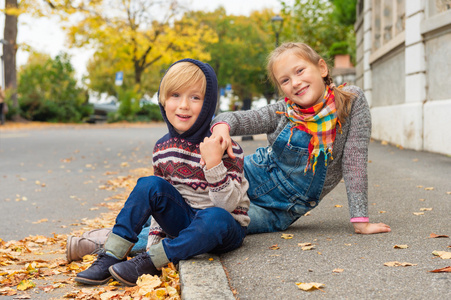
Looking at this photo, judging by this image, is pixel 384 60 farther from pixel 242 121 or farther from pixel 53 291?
pixel 53 291

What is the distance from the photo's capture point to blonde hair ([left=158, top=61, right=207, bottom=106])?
3174mm

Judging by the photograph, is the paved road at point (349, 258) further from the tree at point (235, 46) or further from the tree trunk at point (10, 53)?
the tree at point (235, 46)

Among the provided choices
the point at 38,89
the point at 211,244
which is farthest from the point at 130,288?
the point at 38,89

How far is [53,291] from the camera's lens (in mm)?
3119

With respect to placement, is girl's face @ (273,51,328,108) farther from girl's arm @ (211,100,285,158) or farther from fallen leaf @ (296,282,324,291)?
fallen leaf @ (296,282,324,291)

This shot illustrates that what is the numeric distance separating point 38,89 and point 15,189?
982 inches

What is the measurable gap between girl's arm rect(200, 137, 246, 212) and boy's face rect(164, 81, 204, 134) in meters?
0.30

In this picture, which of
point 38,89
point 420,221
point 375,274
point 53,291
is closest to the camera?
point 375,274

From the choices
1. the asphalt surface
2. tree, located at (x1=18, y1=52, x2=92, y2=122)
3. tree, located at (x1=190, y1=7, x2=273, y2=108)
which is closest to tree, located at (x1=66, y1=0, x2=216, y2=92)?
tree, located at (x1=18, y1=52, x2=92, y2=122)

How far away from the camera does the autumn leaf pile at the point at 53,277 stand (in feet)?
9.45

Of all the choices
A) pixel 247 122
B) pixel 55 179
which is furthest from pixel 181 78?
pixel 55 179

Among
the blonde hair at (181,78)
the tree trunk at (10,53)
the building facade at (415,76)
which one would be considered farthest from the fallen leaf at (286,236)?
the tree trunk at (10,53)

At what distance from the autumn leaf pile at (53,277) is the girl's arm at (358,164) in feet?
4.13

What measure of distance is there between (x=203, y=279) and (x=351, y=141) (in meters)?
1.40
